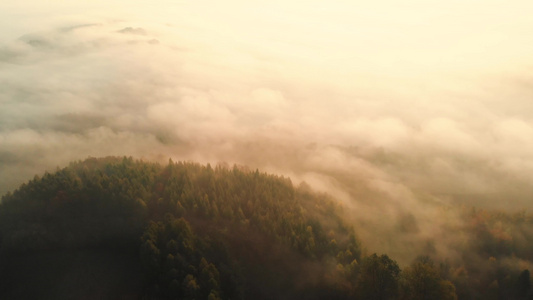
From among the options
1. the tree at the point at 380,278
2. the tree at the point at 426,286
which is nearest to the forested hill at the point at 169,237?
the tree at the point at 380,278

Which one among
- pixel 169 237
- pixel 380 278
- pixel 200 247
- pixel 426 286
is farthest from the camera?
pixel 169 237

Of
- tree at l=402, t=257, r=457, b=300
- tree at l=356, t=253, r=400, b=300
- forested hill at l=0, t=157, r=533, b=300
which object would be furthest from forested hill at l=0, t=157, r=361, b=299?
tree at l=402, t=257, r=457, b=300

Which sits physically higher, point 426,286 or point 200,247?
point 200,247

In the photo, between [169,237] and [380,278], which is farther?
[169,237]

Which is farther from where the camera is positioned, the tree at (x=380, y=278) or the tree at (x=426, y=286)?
the tree at (x=380, y=278)

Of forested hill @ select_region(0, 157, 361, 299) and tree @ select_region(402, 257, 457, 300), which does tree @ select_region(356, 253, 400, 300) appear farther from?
forested hill @ select_region(0, 157, 361, 299)

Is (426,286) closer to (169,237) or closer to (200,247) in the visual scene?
(200,247)

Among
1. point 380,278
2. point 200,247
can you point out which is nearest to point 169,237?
point 200,247

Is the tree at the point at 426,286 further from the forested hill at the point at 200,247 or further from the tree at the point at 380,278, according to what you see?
the tree at the point at 380,278

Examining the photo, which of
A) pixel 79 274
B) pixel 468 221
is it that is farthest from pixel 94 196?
pixel 468 221

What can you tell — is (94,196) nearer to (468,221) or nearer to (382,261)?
(382,261)
